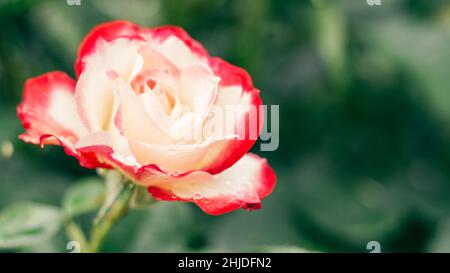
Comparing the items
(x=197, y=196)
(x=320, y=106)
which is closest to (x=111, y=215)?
(x=197, y=196)

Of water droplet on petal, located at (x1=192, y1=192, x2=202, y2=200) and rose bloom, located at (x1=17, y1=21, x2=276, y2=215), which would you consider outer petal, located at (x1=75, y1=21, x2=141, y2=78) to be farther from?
water droplet on petal, located at (x1=192, y1=192, x2=202, y2=200)

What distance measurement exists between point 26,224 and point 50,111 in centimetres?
12

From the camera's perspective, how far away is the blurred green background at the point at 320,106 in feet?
2.57

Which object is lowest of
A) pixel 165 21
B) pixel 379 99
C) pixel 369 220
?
pixel 369 220

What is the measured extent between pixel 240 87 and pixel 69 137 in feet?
0.38

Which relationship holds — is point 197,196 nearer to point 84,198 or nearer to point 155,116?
point 155,116

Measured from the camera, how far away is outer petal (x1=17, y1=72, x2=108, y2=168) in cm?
47

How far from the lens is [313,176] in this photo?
845 millimetres

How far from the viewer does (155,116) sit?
0.44 m

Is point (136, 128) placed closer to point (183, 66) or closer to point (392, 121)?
point (183, 66)

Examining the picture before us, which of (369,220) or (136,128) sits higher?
(136,128)

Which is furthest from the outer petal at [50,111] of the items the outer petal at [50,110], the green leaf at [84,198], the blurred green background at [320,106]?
the blurred green background at [320,106]
